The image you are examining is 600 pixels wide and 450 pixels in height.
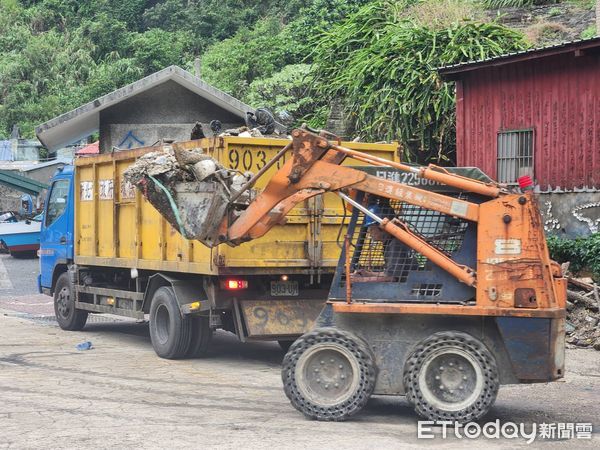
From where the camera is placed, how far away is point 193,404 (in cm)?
950

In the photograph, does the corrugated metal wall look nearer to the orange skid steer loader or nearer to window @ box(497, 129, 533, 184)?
window @ box(497, 129, 533, 184)

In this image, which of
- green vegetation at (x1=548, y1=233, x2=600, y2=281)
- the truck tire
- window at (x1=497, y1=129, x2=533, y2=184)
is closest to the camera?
the truck tire

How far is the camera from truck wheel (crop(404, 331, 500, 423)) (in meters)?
8.27

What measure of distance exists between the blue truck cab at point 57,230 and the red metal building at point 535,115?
24.8 ft

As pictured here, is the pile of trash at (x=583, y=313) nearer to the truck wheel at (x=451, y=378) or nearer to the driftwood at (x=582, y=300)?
the driftwood at (x=582, y=300)

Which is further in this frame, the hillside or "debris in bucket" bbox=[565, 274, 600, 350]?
the hillside

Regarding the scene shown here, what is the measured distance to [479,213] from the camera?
8.42 meters

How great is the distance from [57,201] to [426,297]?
9.25 meters

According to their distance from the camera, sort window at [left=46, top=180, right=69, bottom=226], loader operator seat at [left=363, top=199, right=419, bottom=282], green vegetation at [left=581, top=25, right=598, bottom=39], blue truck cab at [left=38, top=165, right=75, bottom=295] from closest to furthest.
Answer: loader operator seat at [left=363, top=199, right=419, bottom=282] < blue truck cab at [left=38, top=165, right=75, bottom=295] < window at [left=46, top=180, right=69, bottom=226] < green vegetation at [left=581, top=25, right=598, bottom=39]

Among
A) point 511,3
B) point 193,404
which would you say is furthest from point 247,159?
point 511,3

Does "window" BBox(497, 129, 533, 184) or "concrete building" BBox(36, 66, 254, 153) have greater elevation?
"concrete building" BBox(36, 66, 254, 153)

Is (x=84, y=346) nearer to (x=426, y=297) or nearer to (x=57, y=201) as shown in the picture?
(x=57, y=201)

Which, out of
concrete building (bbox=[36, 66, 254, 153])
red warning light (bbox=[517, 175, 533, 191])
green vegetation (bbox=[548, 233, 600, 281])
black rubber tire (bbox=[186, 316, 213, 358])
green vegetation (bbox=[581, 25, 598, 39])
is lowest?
black rubber tire (bbox=[186, 316, 213, 358])

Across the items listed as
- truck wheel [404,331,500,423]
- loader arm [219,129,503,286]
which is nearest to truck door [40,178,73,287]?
loader arm [219,129,503,286]
